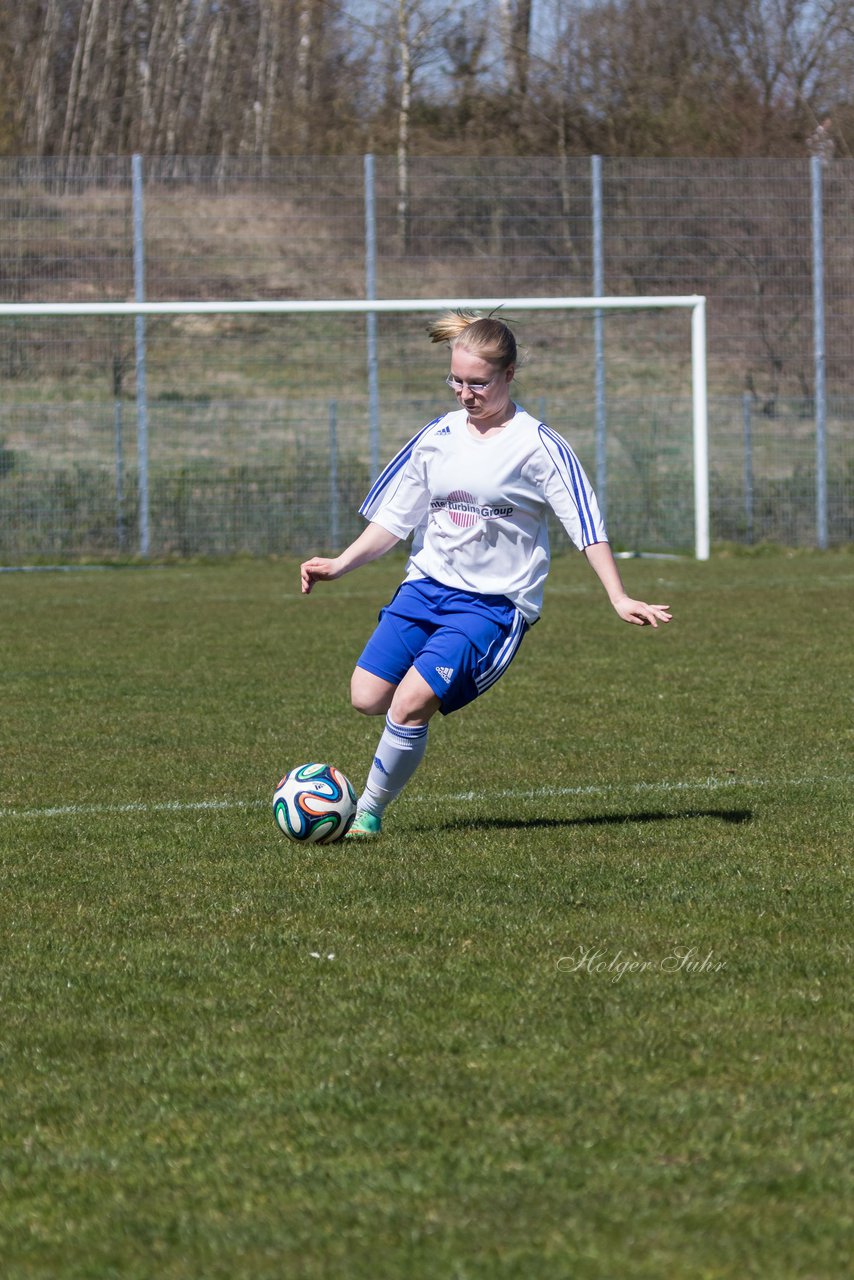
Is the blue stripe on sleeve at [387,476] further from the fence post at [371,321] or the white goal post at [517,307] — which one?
the fence post at [371,321]

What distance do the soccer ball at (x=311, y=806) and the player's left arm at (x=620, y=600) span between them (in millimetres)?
982

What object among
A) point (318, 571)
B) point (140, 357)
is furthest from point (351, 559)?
point (140, 357)

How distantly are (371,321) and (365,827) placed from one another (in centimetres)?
1512

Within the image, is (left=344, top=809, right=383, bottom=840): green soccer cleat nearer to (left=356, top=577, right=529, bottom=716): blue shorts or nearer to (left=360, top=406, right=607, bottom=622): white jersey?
(left=356, top=577, right=529, bottom=716): blue shorts

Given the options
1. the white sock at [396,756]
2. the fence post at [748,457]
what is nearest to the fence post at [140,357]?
the fence post at [748,457]

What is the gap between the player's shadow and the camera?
545 centimetres

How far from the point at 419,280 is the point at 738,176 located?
386 cm

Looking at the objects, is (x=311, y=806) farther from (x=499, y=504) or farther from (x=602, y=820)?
(x=499, y=504)

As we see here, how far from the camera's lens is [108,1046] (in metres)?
3.32

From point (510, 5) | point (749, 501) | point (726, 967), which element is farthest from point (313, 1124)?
point (510, 5)

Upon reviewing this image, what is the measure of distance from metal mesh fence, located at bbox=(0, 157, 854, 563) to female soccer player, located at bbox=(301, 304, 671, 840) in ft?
44.8

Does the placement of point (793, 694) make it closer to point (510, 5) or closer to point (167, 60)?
point (510, 5)

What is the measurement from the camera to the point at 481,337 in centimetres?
510

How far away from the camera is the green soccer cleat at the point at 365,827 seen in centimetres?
538
